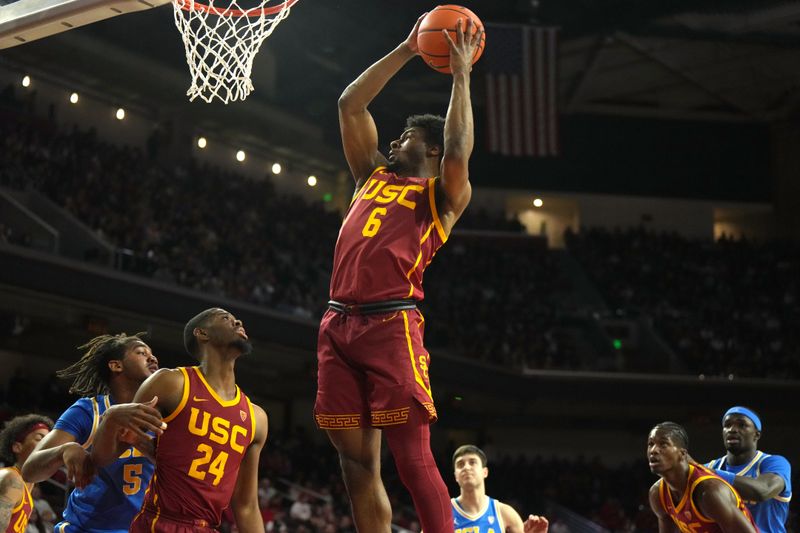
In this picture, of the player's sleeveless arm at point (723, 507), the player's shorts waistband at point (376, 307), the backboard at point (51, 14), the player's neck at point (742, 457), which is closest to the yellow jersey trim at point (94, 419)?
the player's shorts waistband at point (376, 307)

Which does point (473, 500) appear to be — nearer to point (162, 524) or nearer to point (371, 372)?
point (162, 524)

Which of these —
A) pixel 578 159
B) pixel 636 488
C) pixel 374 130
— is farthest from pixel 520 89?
pixel 374 130

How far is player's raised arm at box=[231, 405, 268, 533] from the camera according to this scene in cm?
478

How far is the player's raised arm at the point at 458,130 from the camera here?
13.6 ft

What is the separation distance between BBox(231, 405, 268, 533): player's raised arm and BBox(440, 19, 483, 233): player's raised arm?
141cm

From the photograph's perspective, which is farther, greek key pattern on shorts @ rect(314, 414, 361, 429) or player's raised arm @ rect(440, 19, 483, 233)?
player's raised arm @ rect(440, 19, 483, 233)

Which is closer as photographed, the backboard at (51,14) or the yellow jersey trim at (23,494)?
the yellow jersey trim at (23,494)

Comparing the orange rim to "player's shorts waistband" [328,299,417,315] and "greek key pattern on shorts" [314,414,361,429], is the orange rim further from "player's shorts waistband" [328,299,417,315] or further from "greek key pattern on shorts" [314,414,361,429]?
"greek key pattern on shorts" [314,414,361,429]

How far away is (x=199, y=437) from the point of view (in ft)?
14.7

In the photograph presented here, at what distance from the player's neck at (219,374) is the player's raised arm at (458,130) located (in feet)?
4.17

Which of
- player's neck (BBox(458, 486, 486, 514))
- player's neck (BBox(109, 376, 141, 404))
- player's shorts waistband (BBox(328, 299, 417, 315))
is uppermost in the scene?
player's shorts waistband (BBox(328, 299, 417, 315))

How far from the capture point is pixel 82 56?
2242 cm

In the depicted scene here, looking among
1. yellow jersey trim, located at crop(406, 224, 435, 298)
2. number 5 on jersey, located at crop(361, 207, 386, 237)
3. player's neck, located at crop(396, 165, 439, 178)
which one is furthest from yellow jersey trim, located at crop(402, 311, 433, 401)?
player's neck, located at crop(396, 165, 439, 178)

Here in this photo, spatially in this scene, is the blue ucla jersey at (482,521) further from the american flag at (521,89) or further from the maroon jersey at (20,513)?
the american flag at (521,89)
